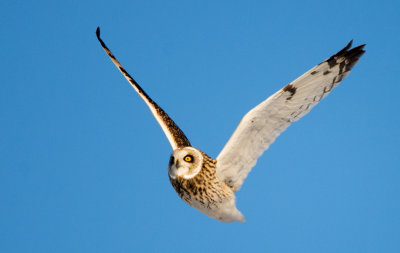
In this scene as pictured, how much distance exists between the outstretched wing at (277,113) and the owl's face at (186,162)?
0.15 meters

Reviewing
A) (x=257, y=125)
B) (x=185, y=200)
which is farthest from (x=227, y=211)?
(x=257, y=125)

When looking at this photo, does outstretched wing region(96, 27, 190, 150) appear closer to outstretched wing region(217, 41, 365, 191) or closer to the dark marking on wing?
outstretched wing region(217, 41, 365, 191)

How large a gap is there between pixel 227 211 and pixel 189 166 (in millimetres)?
446

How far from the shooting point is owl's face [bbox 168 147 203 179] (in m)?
2.79

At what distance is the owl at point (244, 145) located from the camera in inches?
106

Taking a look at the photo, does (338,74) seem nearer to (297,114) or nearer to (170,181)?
(297,114)

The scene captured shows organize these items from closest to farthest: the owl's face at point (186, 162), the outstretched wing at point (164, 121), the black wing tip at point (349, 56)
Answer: the black wing tip at point (349, 56), the owl's face at point (186, 162), the outstretched wing at point (164, 121)

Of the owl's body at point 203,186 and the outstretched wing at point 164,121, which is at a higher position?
the outstretched wing at point 164,121

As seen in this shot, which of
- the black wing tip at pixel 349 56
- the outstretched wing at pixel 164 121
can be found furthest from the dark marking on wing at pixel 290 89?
the outstretched wing at pixel 164 121

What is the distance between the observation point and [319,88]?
2754mm

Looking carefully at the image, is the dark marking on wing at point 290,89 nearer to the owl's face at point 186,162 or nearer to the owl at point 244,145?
the owl at point 244,145

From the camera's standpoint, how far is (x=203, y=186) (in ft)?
9.39

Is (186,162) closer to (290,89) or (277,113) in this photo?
(277,113)

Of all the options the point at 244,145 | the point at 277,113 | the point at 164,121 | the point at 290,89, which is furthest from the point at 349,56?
the point at 164,121
